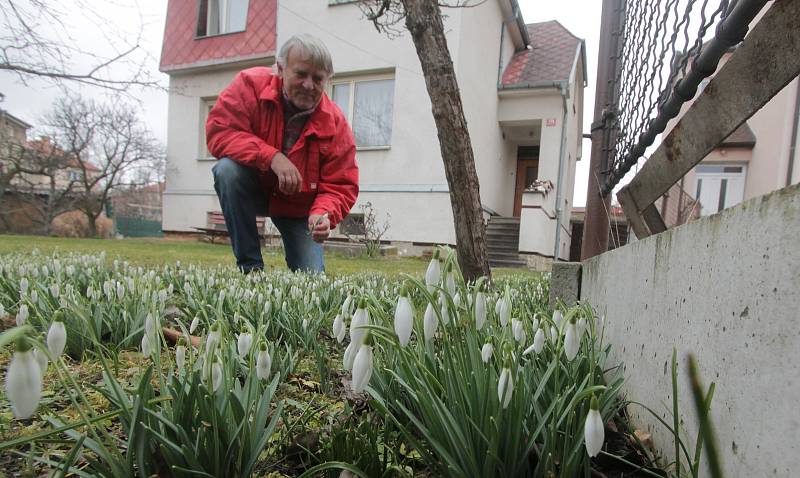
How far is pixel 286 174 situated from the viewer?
354cm

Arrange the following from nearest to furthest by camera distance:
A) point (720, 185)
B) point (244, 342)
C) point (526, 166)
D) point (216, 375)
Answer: point (216, 375), point (244, 342), point (526, 166), point (720, 185)

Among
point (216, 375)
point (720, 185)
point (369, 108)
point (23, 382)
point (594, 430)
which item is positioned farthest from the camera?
point (720, 185)

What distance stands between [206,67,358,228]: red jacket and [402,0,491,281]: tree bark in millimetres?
945

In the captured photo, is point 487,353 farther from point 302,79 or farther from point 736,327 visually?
point 302,79

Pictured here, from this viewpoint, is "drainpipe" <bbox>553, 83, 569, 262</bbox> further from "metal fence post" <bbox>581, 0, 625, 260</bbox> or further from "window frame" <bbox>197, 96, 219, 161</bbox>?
"window frame" <bbox>197, 96, 219, 161</bbox>

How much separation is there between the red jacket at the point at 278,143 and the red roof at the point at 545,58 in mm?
10216

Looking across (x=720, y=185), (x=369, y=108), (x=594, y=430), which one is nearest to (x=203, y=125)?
(x=369, y=108)

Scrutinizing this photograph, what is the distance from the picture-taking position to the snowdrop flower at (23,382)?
676mm

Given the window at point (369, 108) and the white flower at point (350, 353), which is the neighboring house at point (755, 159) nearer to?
the window at point (369, 108)

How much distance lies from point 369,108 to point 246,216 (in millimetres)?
8433

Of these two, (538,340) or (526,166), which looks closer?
(538,340)

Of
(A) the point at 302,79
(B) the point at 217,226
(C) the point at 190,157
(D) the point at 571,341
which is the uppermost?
(C) the point at 190,157

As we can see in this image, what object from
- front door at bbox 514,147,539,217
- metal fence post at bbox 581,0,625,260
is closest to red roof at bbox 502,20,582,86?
front door at bbox 514,147,539,217

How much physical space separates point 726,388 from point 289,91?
3.50 m
